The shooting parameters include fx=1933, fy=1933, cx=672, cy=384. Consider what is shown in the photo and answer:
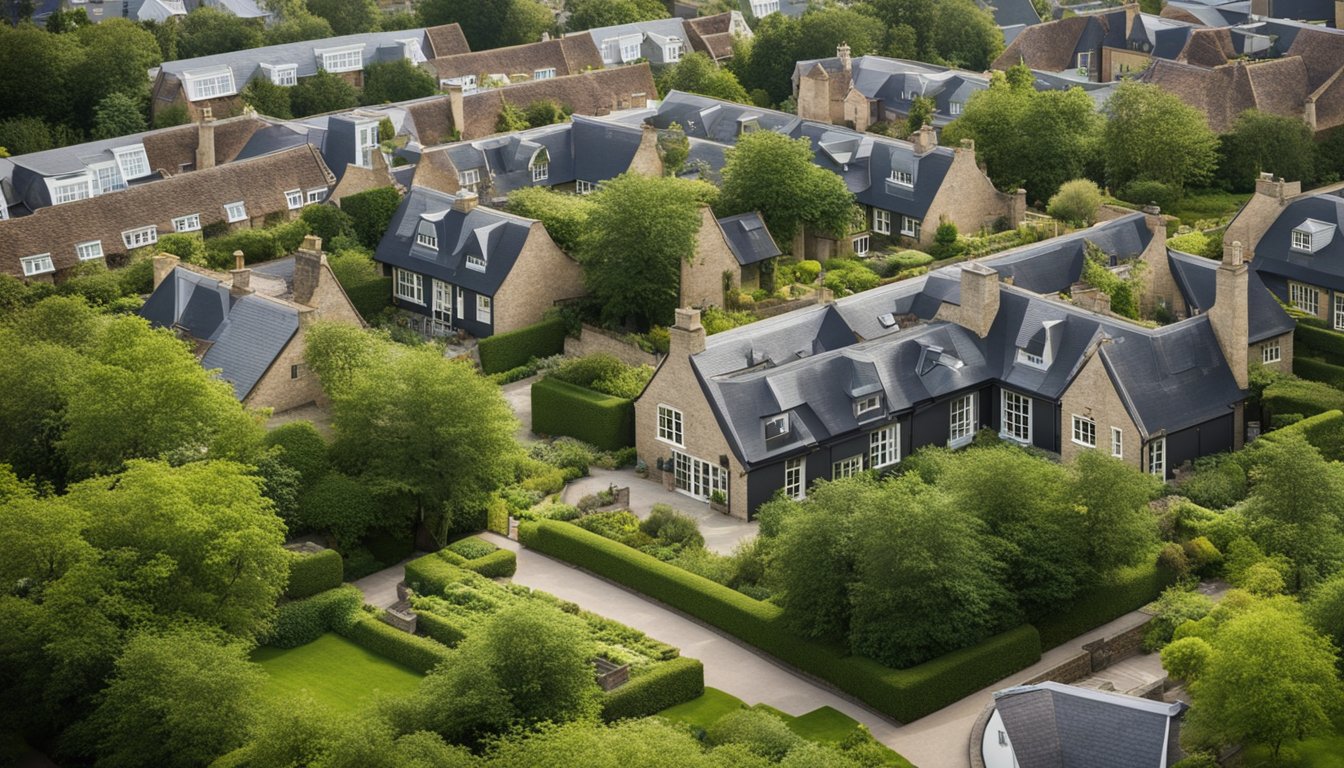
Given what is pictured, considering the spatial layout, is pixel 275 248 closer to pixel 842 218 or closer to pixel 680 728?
pixel 842 218

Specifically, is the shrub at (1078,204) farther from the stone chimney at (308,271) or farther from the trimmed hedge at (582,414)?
the stone chimney at (308,271)

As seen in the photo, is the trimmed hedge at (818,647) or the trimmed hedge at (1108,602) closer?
the trimmed hedge at (818,647)

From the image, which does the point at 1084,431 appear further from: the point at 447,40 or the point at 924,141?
the point at 447,40

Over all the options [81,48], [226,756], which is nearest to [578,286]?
[226,756]

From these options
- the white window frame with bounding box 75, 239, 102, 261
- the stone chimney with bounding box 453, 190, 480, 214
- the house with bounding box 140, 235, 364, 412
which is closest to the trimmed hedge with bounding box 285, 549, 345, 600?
the house with bounding box 140, 235, 364, 412

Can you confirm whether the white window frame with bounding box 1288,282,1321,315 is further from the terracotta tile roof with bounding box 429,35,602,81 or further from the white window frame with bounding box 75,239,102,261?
the terracotta tile roof with bounding box 429,35,602,81

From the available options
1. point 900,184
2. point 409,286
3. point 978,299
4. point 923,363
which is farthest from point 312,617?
point 900,184

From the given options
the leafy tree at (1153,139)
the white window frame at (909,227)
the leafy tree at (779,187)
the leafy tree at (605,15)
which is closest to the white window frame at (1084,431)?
the leafy tree at (779,187)
